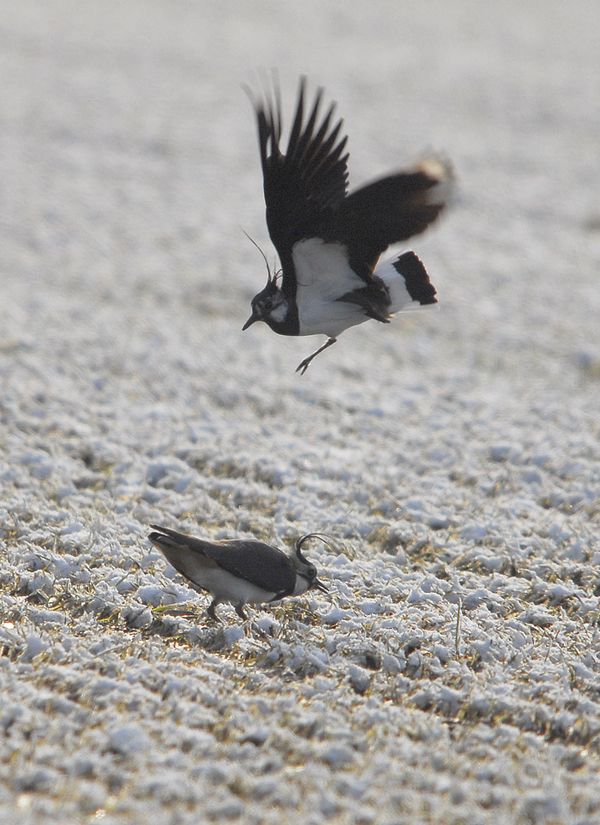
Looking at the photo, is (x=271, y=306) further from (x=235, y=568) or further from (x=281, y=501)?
(x=281, y=501)

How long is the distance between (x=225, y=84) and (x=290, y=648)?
14235mm

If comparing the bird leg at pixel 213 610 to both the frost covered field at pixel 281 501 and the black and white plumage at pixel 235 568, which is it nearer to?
the black and white plumage at pixel 235 568

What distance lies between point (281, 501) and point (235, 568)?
1.41 meters

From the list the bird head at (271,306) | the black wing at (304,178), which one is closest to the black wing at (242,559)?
the bird head at (271,306)

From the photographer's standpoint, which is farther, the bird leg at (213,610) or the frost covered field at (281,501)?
the bird leg at (213,610)

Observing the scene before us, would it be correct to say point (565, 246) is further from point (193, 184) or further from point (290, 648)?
point (290, 648)

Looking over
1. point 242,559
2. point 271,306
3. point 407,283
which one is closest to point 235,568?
point 242,559

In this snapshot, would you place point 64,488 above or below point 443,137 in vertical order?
below

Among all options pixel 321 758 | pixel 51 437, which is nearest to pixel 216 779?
pixel 321 758

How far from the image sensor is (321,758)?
12.1 feet

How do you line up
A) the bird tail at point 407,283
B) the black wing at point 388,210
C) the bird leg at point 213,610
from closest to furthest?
the black wing at point 388,210 < the bird leg at point 213,610 < the bird tail at point 407,283

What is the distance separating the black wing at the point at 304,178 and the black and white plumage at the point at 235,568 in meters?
1.44

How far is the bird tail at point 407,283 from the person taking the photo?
4605 mm

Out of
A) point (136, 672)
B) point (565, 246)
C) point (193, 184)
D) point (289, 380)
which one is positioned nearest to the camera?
point (136, 672)
